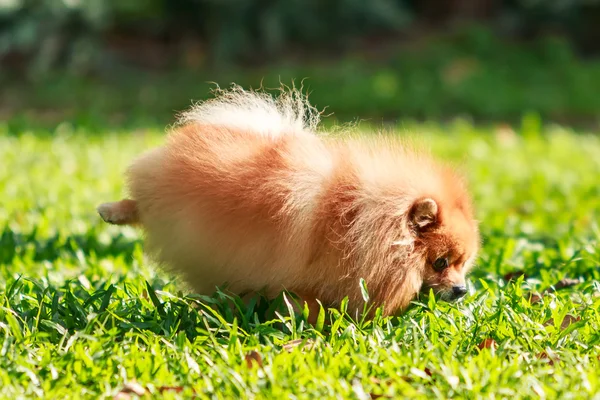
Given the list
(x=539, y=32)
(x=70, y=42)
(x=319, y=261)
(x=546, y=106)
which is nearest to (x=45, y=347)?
(x=319, y=261)

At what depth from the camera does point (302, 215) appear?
3211mm

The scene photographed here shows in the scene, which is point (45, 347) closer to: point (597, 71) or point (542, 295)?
point (542, 295)

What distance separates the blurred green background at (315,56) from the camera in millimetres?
11258

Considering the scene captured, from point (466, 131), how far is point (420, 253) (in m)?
5.90

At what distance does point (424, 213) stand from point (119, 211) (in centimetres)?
132

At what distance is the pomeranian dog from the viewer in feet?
10.6

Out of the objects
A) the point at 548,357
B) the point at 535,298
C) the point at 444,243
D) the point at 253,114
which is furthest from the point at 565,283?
the point at 253,114

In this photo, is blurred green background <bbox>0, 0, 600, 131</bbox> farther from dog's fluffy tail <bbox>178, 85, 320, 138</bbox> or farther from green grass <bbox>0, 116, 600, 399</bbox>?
dog's fluffy tail <bbox>178, 85, 320, 138</bbox>

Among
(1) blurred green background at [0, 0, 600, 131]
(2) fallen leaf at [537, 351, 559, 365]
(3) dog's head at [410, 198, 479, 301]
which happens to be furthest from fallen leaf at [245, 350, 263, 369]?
(1) blurred green background at [0, 0, 600, 131]

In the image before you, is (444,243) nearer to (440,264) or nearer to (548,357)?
(440,264)

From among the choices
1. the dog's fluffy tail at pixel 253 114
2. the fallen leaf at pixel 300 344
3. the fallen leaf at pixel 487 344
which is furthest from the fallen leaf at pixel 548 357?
the dog's fluffy tail at pixel 253 114

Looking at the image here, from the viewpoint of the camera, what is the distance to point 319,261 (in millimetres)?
3270

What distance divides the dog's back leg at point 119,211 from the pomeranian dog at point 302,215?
0.13 meters

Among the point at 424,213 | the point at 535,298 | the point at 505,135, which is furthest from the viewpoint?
the point at 505,135
